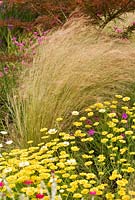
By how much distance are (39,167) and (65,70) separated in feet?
4.13

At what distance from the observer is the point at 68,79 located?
4.26 m

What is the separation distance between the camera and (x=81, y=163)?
148 inches

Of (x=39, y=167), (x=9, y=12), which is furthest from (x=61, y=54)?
(x=9, y=12)

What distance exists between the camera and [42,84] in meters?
4.30

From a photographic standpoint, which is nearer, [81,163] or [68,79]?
[81,163]

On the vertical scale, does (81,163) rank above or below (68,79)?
below

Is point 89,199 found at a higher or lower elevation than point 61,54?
lower

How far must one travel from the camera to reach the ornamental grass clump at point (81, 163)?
3084mm

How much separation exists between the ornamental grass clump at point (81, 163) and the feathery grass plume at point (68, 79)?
103 mm

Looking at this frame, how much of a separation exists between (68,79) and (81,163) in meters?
0.81

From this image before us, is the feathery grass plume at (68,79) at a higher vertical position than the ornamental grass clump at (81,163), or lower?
higher

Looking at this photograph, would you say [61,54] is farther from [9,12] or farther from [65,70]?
[9,12]

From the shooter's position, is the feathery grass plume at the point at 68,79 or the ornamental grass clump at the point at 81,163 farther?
the feathery grass plume at the point at 68,79

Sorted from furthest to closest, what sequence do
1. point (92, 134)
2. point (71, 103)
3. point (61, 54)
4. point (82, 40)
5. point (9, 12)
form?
point (9, 12), point (82, 40), point (61, 54), point (71, 103), point (92, 134)
